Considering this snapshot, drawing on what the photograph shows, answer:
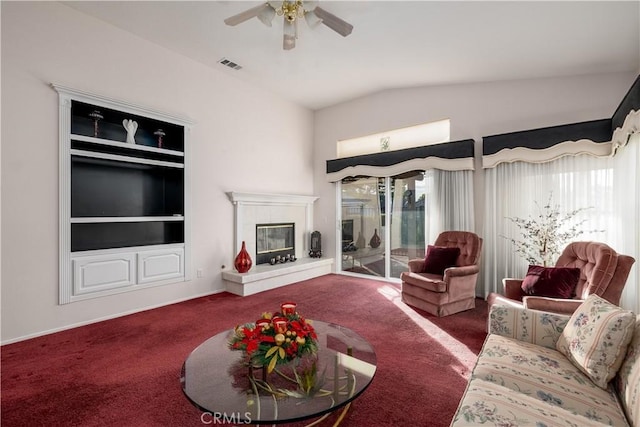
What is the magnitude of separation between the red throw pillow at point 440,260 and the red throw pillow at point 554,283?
1.08m

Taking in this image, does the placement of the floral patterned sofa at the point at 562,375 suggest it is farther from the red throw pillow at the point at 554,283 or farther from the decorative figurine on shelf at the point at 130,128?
the decorative figurine on shelf at the point at 130,128

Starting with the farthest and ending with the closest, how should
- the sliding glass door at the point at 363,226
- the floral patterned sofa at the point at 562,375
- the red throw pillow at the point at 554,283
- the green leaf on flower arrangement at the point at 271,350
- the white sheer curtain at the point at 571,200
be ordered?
the sliding glass door at the point at 363,226
the white sheer curtain at the point at 571,200
the red throw pillow at the point at 554,283
the green leaf on flower arrangement at the point at 271,350
the floral patterned sofa at the point at 562,375

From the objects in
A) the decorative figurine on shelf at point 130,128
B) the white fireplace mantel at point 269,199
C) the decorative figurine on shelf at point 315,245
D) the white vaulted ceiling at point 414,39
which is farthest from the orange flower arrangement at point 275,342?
the decorative figurine on shelf at point 315,245

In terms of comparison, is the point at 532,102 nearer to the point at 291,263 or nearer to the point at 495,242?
the point at 495,242

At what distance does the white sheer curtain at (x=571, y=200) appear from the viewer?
9.70 feet

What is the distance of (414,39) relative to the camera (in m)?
3.28

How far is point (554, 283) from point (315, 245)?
13.0ft

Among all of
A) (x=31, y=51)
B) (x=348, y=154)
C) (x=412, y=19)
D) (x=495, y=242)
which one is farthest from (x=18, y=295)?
(x=495, y=242)

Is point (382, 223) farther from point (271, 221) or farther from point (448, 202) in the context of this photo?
point (271, 221)

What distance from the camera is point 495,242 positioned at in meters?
4.13

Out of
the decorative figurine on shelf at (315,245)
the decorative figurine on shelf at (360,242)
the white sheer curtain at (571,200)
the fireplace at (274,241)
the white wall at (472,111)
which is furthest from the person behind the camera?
the decorative figurine on shelf at (315,245)

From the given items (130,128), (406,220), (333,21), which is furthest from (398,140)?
(130,128)

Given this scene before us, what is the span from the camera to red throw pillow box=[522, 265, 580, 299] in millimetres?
2650

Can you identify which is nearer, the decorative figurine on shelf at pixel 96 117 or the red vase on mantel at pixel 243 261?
the decorative figurine on shelf at pixel 96 117
